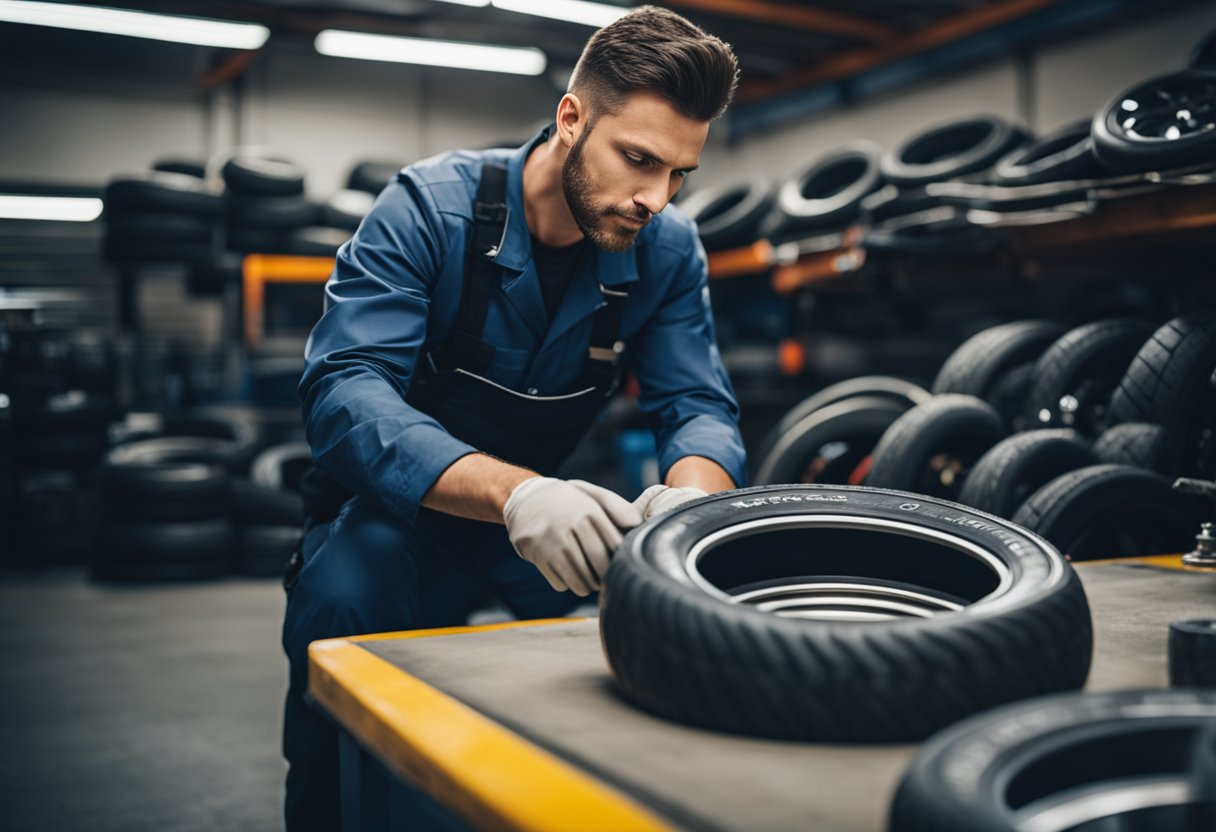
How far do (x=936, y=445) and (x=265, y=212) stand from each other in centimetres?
452

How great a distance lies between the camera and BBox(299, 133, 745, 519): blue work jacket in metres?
1.27

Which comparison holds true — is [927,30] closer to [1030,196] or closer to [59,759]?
[1030,196]

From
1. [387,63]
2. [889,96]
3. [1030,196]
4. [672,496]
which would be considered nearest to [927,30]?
[889,96]

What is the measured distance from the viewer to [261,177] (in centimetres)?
556

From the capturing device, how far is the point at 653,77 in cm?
141

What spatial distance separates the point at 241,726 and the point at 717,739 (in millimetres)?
2054

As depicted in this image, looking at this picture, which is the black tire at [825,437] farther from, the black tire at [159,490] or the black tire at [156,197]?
the black tire at [156,197]

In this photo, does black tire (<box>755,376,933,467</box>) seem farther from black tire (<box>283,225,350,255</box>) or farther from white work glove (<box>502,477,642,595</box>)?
black tire (<box>283,225,350,255</box>)

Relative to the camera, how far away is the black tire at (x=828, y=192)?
12.6 feet

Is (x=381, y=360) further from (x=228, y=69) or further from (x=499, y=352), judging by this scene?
(x=228, y=69)

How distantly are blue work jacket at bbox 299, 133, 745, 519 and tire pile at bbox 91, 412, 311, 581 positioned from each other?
2998mm

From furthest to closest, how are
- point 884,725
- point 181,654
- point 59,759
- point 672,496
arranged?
point 181,654
point 59,759
point 672,496
point 884,725

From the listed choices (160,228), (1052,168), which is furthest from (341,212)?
(1052,168)

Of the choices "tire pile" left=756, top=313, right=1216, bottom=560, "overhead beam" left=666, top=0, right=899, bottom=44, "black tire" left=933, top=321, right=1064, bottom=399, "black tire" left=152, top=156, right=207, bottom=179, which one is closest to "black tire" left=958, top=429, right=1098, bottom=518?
"tire pile" left=756, top=313, right=1216, bottom=560
